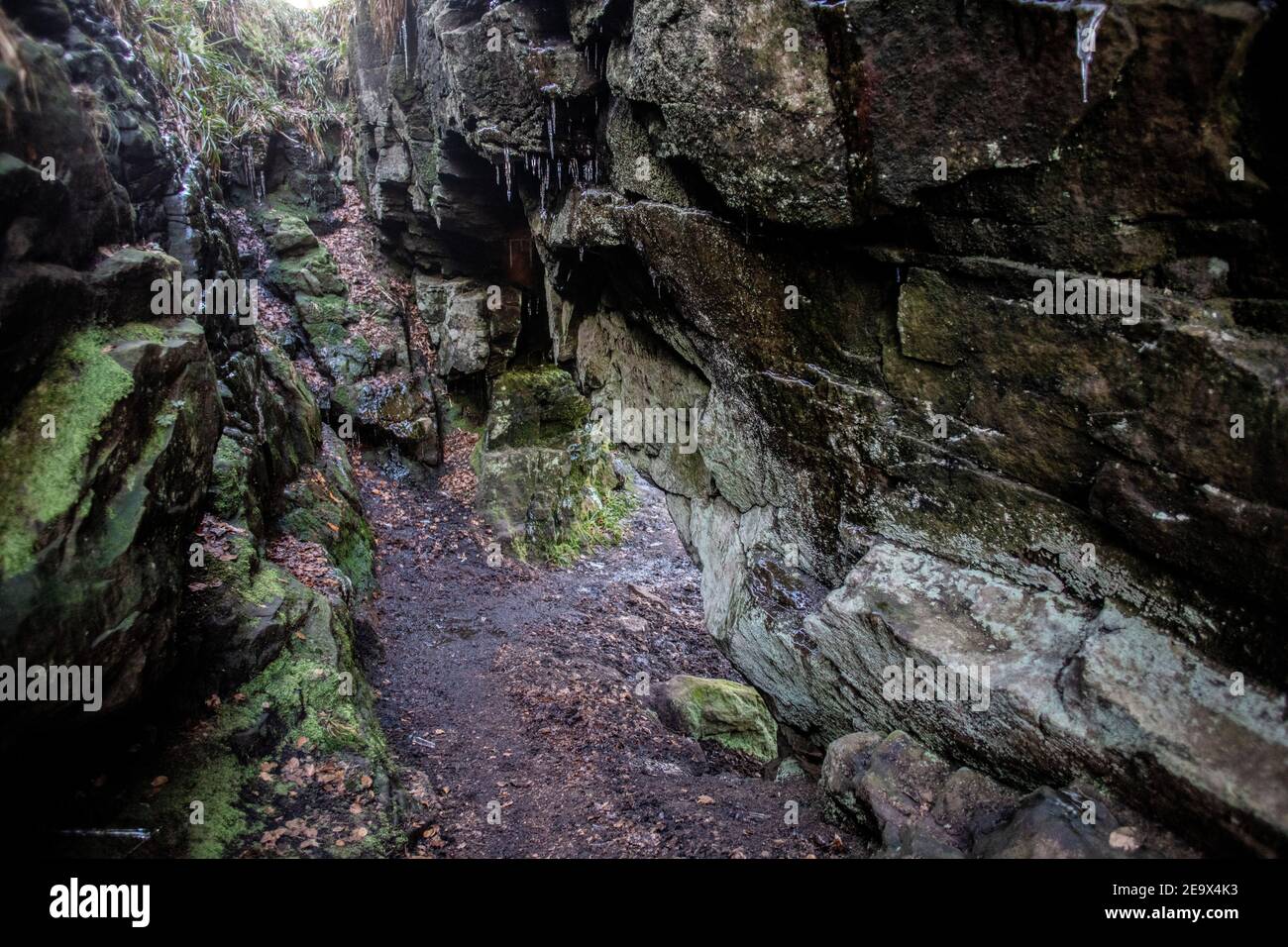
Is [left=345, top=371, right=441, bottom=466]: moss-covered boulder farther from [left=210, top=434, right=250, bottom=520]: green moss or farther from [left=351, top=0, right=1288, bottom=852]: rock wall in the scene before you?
[left=351, top=0, right=1288, bottom=852]: rock wall

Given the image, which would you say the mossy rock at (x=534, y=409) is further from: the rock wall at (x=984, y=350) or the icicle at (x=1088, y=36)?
the icicle at (x=1088, y=36)

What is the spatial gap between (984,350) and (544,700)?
6.97 metres

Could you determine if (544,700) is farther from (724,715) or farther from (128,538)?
(128,538)

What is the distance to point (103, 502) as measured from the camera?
5.22m

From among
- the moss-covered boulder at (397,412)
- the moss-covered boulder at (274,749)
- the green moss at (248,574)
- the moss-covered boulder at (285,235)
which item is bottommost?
the moss-covered boulder at (274,749)

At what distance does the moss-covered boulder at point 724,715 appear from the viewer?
8.60m

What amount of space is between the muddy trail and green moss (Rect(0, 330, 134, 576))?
398 cm

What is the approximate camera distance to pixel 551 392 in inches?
648

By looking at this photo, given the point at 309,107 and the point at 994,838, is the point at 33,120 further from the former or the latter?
the point at 309,107

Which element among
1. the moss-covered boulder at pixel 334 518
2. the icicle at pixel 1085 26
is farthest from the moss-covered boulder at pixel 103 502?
the icicle at pixel 1085 26

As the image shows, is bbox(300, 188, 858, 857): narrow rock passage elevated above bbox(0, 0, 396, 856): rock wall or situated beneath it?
situated beneath

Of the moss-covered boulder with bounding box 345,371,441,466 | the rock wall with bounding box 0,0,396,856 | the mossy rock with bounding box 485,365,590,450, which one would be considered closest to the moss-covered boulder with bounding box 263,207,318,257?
the moss-covered boulder with bounding box 345,371,441,466

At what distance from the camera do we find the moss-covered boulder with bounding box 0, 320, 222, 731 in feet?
15.3

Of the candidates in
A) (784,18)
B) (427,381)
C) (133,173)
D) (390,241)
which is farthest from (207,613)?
(390,241)
